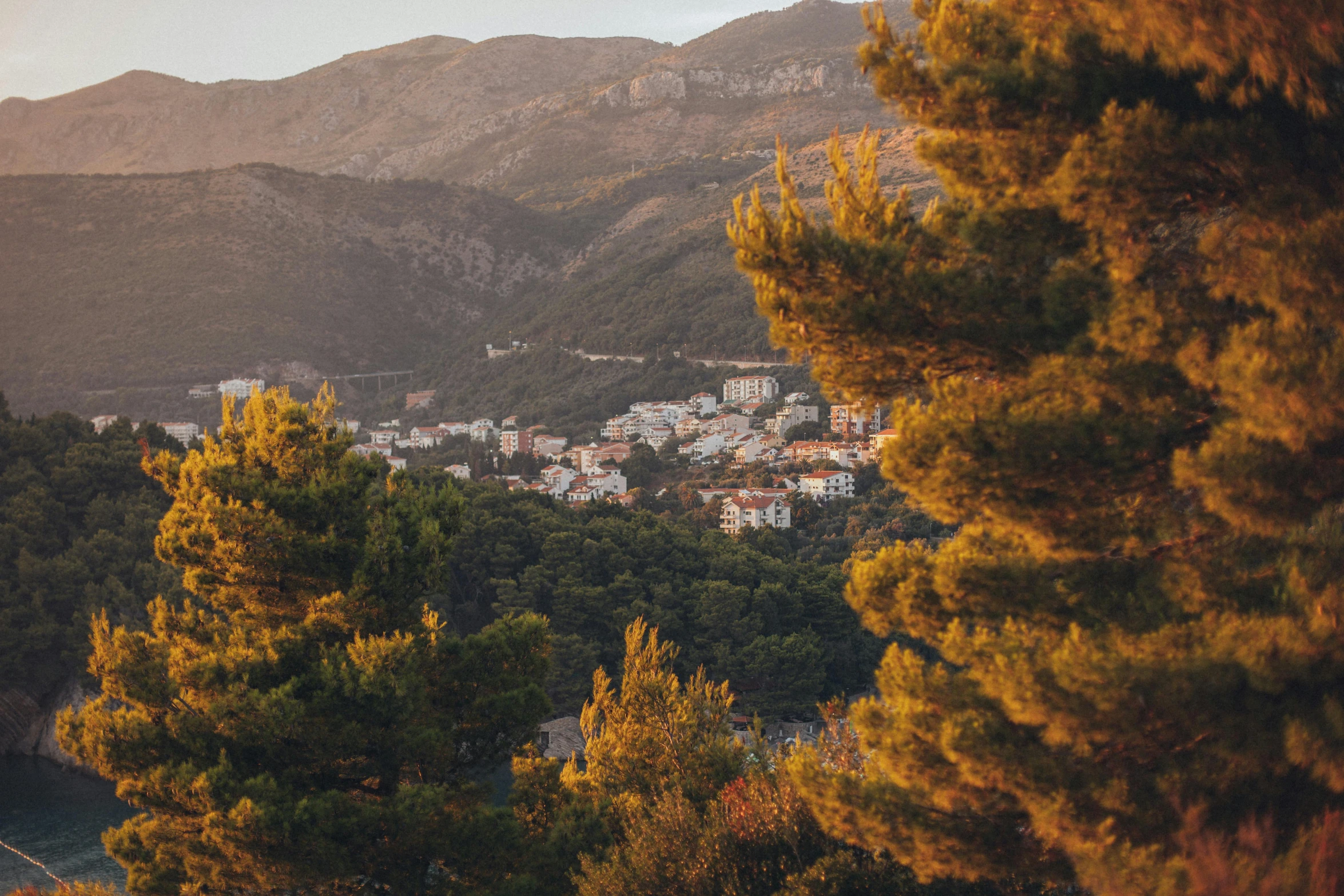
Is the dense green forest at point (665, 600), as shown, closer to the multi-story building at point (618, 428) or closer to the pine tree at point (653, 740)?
the pine tree at point (653, 740)

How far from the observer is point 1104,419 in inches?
148

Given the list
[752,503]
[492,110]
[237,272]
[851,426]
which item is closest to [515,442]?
[851,426]

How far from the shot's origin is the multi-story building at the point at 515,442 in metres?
56.8

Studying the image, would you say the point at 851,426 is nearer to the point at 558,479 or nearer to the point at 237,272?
the point at 558,479

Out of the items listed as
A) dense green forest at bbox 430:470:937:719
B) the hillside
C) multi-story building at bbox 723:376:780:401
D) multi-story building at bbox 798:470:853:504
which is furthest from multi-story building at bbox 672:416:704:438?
the hillside

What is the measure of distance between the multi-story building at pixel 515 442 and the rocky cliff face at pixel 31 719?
3373 cm

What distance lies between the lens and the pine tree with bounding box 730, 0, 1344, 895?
335cm

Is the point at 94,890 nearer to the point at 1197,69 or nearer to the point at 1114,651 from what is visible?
the point at 1114,651

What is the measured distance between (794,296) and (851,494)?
36932 mm

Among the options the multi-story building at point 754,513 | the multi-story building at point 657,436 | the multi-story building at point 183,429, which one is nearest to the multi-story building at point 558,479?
the multi-story building at point 657,436

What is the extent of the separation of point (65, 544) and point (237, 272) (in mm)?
57191

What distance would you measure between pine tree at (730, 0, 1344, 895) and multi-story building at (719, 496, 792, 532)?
30947 millimetres

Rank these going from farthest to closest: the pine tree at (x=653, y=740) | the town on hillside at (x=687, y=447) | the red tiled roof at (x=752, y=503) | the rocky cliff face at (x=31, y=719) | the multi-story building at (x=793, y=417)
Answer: the multi-story building at (x=793, y=417) < the town on hillside at (x=687, y=447) < the red tiled roof at (x=752, y=503) < the rocky cliff face at (x=31, y=719) < the pine tree at (x=653, y=740)

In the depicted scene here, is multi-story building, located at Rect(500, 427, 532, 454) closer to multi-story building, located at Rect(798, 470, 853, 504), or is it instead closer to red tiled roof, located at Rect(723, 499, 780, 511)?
multi-story building, located at Rect(798, 470, 853, 504)
